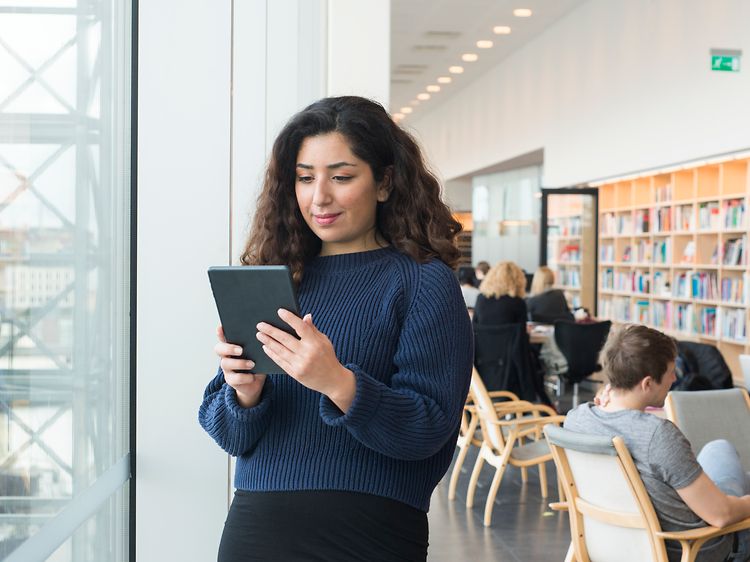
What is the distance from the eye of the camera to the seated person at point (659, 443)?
311 cm

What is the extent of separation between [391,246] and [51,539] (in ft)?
2.51

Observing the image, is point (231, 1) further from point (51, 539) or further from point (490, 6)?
point (490, 6)

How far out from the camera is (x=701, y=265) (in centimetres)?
989

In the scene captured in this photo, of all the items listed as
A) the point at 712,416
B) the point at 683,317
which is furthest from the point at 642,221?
the point at 712,416

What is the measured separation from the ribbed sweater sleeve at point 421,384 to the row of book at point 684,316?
827 cm

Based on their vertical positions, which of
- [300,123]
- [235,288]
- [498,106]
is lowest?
[235,288]

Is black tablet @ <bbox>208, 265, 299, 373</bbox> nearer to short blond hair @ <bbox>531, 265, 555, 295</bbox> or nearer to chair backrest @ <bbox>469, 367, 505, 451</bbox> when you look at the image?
chair backrest @ <bbox>469, 367, 505, 451</bbox>

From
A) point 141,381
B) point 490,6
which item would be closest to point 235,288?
point 141,381

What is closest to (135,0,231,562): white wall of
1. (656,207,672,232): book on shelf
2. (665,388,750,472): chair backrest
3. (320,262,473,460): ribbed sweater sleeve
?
(320,262,473,460): ribbed sweater sleeve

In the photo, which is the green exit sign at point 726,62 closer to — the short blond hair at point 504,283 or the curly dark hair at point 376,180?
the short blond hair at point 504,283

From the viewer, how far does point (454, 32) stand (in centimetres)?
1373

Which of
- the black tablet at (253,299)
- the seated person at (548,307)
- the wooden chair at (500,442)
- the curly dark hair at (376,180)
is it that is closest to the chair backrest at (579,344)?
the seated person at (548,307)

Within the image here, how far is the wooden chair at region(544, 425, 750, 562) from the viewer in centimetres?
312

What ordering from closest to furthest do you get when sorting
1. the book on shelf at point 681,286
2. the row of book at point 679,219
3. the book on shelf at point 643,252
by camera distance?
the row of book at point 679,219, the book on shelf at point 681,286, the book on shelf at point 643,252
